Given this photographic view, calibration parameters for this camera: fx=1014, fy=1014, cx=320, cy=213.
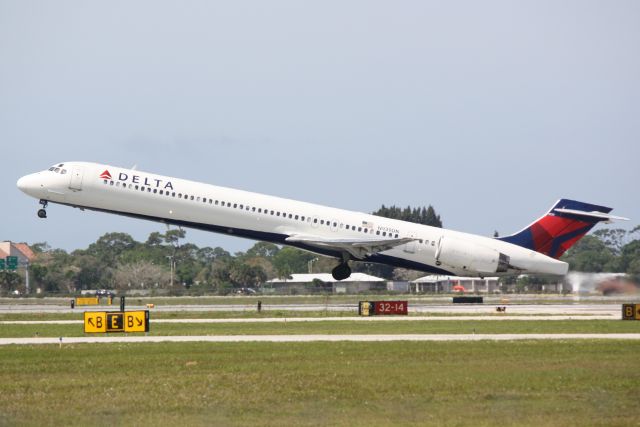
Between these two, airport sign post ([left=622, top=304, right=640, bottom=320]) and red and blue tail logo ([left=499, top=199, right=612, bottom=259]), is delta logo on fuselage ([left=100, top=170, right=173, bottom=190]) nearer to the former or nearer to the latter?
red and blue tail logo ([left=499, top=199, right=612, bottom=259])

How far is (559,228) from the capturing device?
59.1 meters

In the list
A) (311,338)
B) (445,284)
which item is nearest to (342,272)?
(311,338)

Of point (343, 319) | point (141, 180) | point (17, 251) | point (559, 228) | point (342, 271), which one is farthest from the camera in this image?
point (17, 251)

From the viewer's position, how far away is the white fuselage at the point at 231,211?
53312 millimetres

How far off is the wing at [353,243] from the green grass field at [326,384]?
81.3 feet

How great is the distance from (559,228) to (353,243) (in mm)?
12760

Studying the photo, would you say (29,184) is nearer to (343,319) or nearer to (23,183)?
(23,183)

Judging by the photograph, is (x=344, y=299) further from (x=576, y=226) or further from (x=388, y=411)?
(x=388, y=411)

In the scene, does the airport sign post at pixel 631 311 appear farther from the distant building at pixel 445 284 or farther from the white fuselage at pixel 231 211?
the distant building at pixel 445 284

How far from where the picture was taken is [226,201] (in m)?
54.2

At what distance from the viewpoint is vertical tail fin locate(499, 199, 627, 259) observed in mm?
58156

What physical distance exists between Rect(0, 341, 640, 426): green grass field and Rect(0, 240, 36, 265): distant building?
Result: 10989 cm

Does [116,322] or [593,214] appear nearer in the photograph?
[116,322]

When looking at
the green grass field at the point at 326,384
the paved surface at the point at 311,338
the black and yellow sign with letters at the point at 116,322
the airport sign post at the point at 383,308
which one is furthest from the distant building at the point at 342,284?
the green grass field at the point at 326,384
